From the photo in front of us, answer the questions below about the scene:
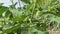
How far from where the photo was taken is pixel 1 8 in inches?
17.5

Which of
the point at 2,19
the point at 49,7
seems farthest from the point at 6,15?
the point at 49,7

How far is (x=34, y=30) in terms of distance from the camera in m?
0.42

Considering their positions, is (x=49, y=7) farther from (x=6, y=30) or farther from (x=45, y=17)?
(x=6, y=30)

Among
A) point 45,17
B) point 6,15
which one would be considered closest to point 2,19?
point 6,15

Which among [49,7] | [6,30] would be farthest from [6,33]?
[49,7]

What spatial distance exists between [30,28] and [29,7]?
54mm

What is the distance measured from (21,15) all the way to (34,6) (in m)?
0.04

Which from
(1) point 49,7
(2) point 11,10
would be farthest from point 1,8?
(1) point 49,7

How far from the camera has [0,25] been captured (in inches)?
18.3

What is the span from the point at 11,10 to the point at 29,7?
6 centimetres

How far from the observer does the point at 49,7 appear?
1.52 feet

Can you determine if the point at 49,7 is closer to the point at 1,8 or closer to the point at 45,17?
the point at 45,17

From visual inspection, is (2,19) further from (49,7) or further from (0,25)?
(49,7)

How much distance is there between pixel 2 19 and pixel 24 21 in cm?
9
